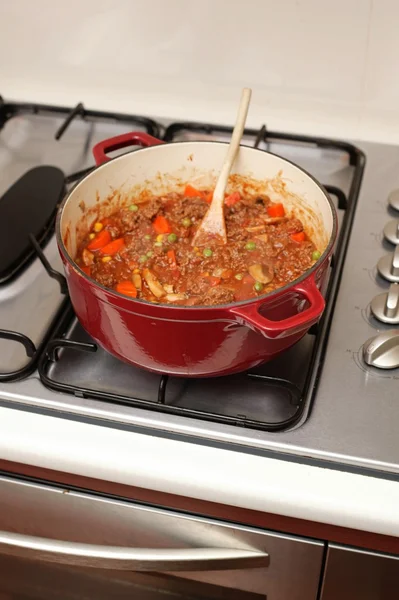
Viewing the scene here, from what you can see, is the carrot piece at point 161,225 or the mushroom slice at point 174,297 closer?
the mushroom slice at point 174,297

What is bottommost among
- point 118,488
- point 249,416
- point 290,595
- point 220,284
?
point 290,595

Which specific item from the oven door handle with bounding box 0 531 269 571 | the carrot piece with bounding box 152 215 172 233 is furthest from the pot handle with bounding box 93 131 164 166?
the oven door handle with bounding box 0 531 269 571

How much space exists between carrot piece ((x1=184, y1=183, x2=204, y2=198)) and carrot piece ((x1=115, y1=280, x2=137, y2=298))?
0.20 metres

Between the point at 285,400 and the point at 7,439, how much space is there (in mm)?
→ 318

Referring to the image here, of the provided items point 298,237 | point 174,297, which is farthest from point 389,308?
point 174,297

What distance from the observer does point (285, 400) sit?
77 centimetres

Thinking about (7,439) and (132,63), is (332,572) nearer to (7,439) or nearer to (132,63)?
(7,439)

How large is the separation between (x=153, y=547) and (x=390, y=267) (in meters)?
0.47

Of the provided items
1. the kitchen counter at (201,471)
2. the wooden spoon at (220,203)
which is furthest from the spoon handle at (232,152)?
the kitchen counter at (201,471)

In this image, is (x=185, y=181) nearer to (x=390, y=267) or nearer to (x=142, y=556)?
(x=390, y=267)

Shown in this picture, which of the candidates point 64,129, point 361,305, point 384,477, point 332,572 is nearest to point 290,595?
point 332,572

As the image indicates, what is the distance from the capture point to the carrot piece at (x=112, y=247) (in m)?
0.89

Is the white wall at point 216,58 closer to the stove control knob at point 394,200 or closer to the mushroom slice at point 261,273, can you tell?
the stove control knob at point 394,200

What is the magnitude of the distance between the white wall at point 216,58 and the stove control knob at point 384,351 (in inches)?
18.9
